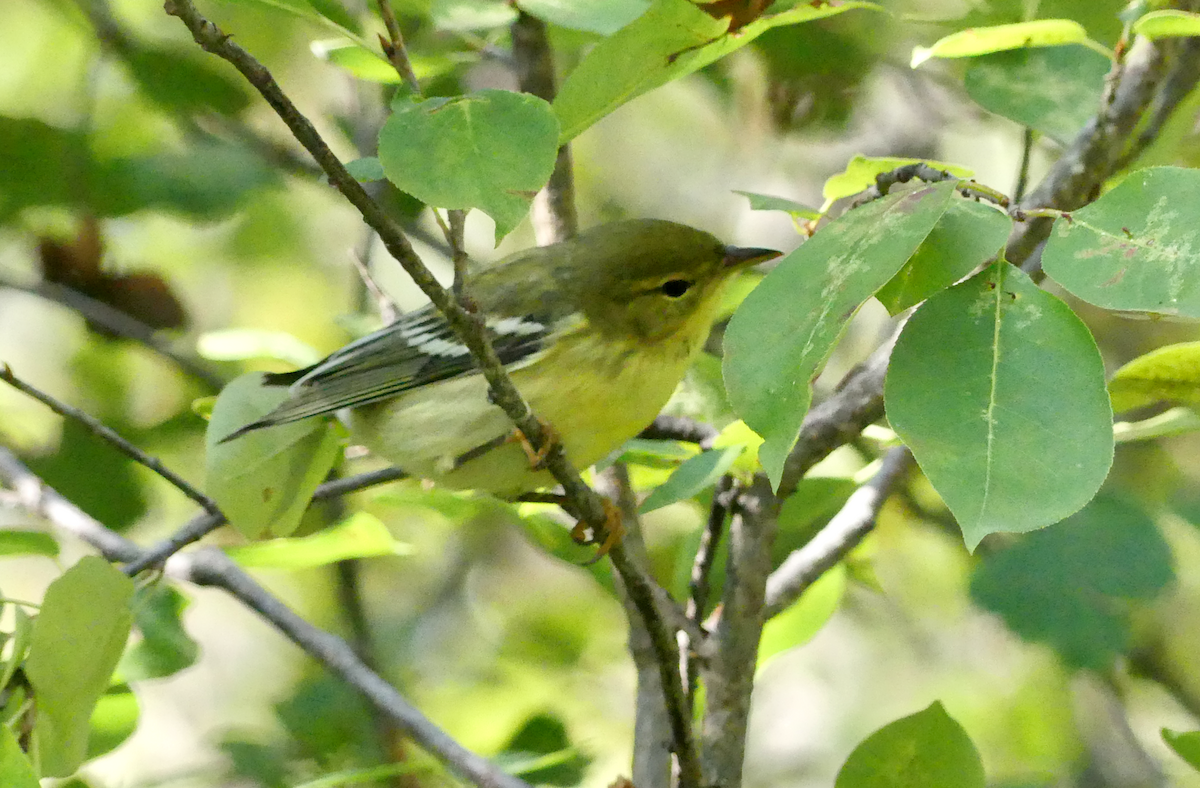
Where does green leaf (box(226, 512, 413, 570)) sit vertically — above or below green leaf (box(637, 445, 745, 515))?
above

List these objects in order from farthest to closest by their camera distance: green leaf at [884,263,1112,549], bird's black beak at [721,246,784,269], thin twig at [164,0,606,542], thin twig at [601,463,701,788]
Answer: bird's black beak at [721,246,784,269], thin twig at [601,463,701,788], thin twig at [164,0,606,542], green leaf at [884,263,1112,549]

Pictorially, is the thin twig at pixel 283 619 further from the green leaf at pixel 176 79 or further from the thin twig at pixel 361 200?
the green leaf at pixel 176 79

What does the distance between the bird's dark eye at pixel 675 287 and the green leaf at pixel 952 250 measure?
119cm

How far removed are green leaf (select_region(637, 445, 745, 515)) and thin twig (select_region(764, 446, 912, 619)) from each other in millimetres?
394

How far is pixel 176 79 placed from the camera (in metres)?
2.81

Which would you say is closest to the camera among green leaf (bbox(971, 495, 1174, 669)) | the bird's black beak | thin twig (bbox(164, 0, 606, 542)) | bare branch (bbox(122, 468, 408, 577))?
thin twig (bbox(164, 0, 606, 542))

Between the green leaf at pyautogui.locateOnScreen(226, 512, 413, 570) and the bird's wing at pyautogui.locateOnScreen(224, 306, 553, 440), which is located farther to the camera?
the bird's wing at pyautogui.locateOnScreen(224, 306, 553, 440)

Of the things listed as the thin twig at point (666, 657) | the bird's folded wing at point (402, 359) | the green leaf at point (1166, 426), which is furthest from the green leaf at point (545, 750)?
the green leaf at point (1166, 426)

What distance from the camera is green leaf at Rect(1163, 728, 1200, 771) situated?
135cm

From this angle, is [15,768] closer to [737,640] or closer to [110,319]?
[737,640]

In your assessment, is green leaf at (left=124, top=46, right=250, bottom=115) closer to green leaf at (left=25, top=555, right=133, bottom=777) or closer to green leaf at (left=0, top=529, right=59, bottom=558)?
green leaf at (left=0, top=529, right=59, bottom=558)

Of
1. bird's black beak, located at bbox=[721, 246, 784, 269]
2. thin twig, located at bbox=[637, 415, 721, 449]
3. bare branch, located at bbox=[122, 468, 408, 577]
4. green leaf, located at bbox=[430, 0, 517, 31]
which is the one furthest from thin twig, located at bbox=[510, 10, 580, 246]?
bare branch, located at bbox=[122, 468, 408, 577]

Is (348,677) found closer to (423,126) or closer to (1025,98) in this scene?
(423,126)

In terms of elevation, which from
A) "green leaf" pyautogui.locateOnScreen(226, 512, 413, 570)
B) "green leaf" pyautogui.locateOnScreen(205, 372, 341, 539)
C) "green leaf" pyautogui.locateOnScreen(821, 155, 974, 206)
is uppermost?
"green leaf" pyautogui.locateOnScreen(205, 372, 341, 539)
